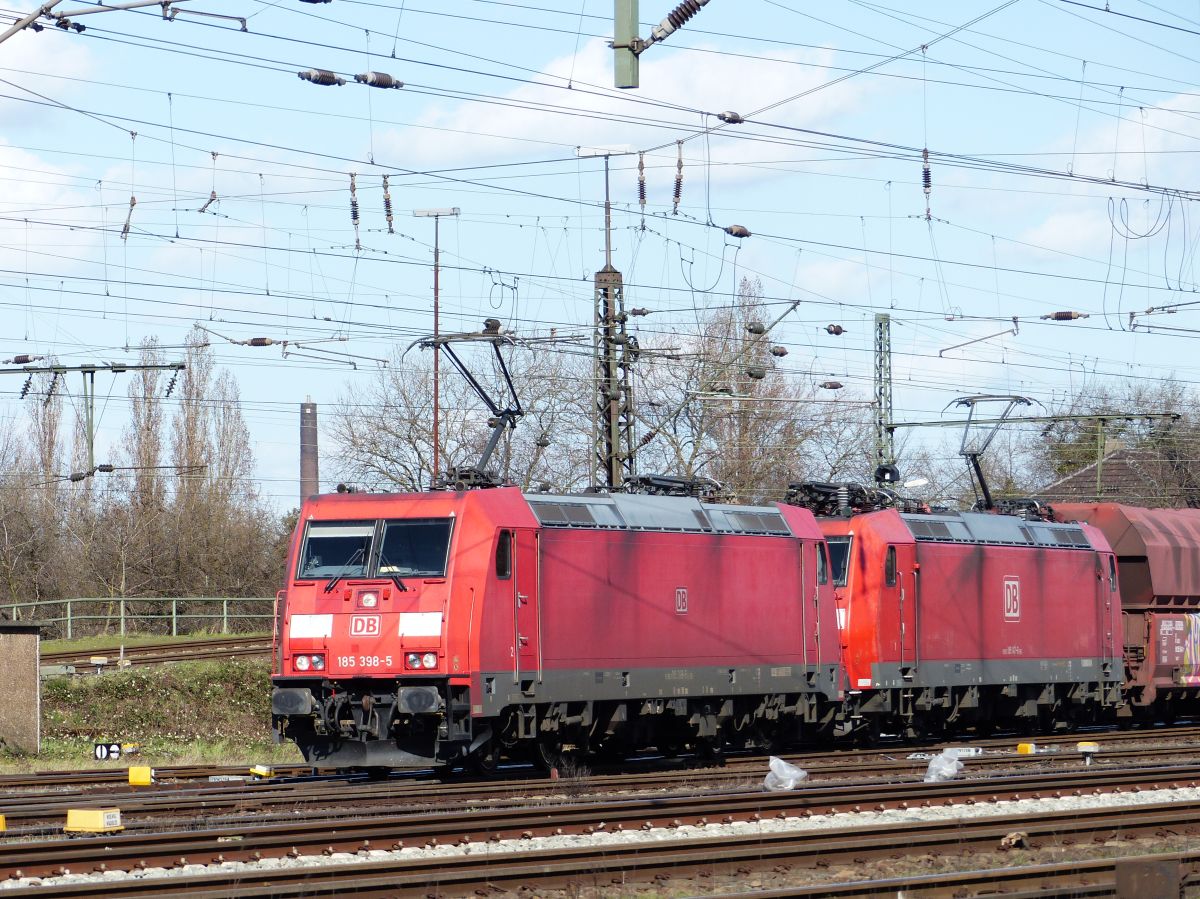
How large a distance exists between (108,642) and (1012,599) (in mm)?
23958

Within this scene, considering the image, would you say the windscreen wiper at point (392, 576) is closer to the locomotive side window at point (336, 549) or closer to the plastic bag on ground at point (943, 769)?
the locomotive side window at point (336, 549)

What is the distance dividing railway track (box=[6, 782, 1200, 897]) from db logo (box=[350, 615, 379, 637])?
4.66m

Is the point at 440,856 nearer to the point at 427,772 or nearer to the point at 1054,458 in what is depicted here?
the point at 427,772

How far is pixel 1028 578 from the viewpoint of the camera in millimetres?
29000

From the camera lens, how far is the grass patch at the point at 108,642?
132ft

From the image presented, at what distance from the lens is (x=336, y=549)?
19.8m

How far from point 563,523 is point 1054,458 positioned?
60.7 metres

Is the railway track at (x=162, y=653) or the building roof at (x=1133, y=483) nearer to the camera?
the railway track at (x=162, y=653)

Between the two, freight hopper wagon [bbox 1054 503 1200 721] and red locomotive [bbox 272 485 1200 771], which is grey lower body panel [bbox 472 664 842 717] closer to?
red locomotive [bbox 272 485 1200 771]

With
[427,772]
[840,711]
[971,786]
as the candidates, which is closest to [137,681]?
[427,772]

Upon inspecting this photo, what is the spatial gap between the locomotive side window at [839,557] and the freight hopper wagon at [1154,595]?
7.87 metres

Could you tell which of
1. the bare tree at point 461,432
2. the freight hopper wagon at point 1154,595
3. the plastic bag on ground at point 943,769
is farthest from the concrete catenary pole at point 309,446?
the plastic bag on ground at point 943,769

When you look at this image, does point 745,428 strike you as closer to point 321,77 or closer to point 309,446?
point 309,446

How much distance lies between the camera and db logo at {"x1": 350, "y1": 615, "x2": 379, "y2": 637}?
19062 mm
